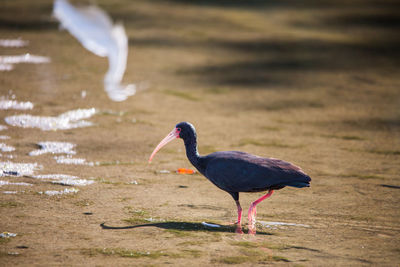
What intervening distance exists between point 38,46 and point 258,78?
3.52 m

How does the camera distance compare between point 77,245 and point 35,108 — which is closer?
point 77,245

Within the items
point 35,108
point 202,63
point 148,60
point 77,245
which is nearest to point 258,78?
point 202,63

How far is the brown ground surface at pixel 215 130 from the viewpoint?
13.1 ft

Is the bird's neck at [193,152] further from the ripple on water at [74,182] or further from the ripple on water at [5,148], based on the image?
the ripple on water at [5,148]

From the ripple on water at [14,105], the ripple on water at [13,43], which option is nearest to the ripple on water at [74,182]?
the ripple on water at [14,105]

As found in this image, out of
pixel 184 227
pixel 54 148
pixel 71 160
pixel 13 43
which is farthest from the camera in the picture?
pixel 13 43

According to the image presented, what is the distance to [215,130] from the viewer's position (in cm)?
687

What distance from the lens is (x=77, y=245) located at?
153 inches

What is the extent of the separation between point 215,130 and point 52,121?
1731 millimetres

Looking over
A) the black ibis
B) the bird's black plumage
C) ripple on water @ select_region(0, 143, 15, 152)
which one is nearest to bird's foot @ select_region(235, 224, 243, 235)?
the black ibis

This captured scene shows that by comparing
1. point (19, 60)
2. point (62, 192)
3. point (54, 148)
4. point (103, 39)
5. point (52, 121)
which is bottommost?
point (62, 192)

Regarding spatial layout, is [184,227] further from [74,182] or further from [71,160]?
[71,160]

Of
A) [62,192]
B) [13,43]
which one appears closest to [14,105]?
[62,192]

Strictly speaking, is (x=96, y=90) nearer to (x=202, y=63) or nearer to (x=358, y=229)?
(x=202, y=63)
